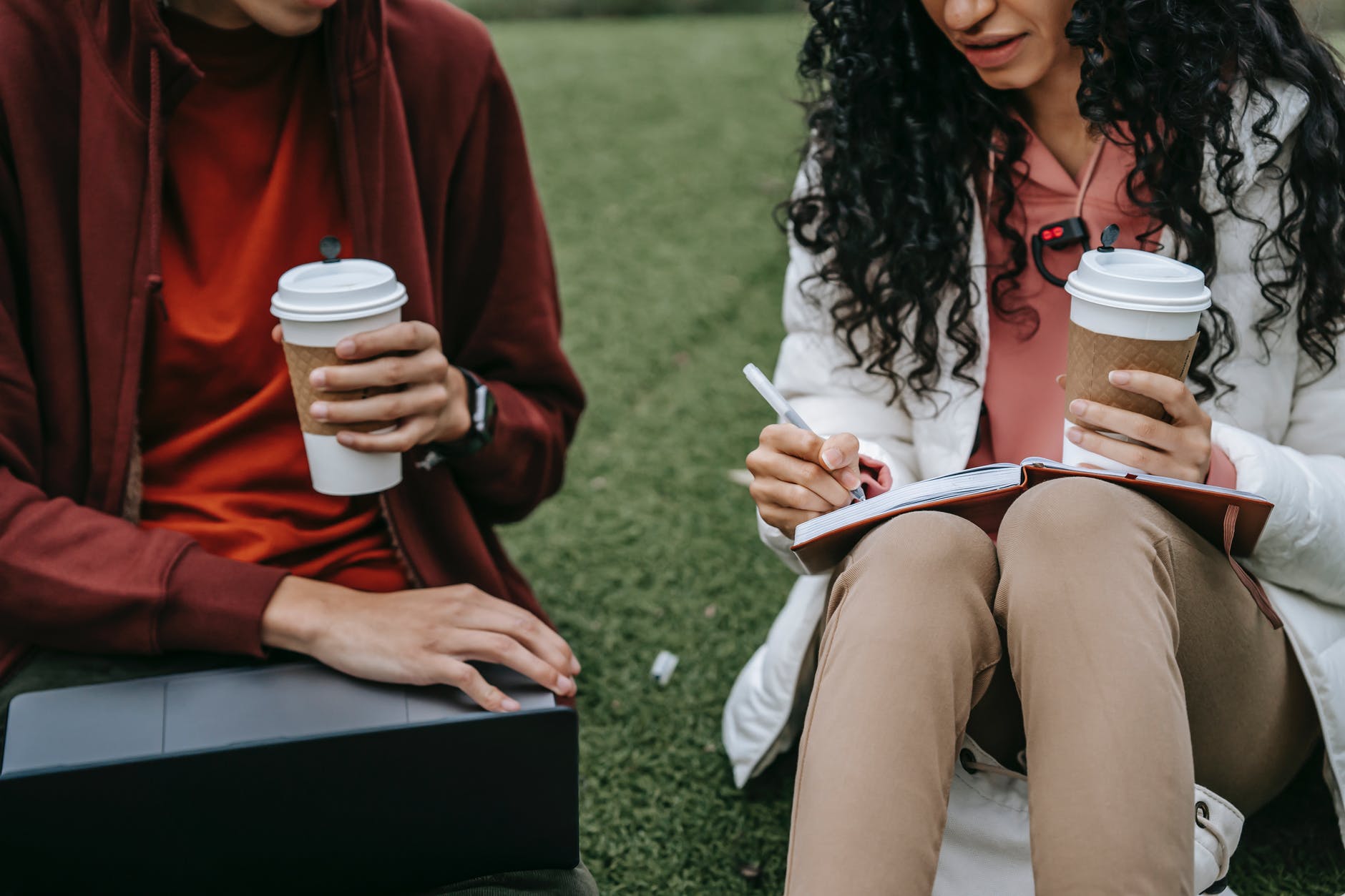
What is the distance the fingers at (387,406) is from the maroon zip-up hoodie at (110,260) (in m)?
0.20

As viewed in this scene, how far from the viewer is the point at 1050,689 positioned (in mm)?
1282

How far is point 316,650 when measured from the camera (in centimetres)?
151

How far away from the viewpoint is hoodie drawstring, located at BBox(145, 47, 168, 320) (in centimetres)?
147

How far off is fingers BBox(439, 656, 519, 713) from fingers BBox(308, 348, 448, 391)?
34 centimetres

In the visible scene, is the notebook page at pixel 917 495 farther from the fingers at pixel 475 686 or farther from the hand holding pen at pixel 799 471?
the fingers at pixel 475 686

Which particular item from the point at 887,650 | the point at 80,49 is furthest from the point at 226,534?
the point at 887,650

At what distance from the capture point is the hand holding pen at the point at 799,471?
1507mm

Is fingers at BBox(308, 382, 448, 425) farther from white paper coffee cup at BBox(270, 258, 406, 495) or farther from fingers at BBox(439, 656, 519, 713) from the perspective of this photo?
fingers at BBox(439, 656, 519, 713)

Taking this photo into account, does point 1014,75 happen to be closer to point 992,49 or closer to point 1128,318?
point 992,49

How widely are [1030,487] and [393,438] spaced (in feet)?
2.58

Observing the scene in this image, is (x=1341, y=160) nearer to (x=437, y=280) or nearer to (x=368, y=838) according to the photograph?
(x=437, y=280)

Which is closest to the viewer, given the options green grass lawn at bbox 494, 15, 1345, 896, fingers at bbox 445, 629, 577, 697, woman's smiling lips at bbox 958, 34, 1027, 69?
fingers at bbox 445, 629, 577, 697

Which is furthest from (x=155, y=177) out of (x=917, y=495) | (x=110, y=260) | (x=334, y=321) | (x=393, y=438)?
(x=917, y=495)

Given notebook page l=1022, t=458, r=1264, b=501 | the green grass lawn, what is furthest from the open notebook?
the green grass lawn
